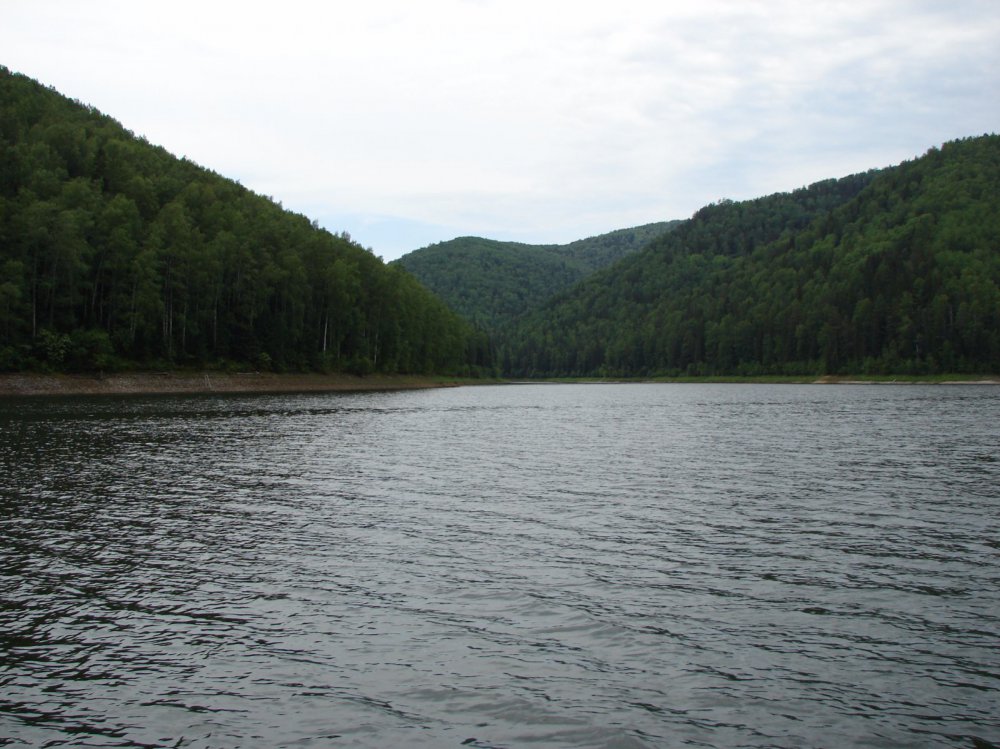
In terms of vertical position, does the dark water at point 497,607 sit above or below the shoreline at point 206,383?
below

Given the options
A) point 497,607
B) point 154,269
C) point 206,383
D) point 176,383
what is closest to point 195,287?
point 154,269

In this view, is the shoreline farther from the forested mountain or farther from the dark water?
the dark water

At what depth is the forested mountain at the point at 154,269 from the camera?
9338 cm

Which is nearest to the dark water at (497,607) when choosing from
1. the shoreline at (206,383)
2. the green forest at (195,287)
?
the shoreline at (206,383)

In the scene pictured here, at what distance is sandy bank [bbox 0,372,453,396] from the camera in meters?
84.8

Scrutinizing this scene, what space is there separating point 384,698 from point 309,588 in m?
5.53

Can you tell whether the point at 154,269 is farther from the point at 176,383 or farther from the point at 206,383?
the point at 206,383

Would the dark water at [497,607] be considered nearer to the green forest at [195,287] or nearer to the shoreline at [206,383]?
the shoreline at [206,383]

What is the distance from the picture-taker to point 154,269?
103 m

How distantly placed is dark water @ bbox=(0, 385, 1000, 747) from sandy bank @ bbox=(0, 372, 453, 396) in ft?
206

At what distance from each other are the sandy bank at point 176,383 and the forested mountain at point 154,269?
2.05 m

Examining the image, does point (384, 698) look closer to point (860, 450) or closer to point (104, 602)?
point (104, 602)

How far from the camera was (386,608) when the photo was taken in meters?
13.9

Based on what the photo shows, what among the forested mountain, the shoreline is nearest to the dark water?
the shoreline
